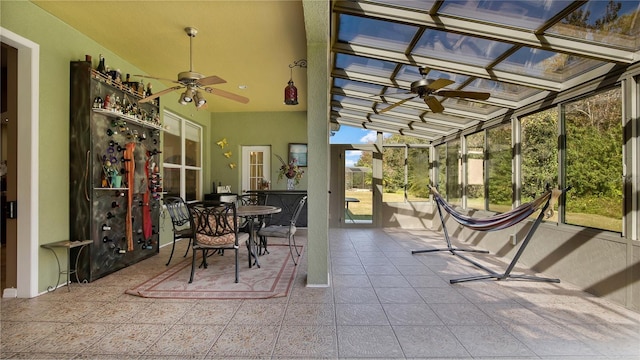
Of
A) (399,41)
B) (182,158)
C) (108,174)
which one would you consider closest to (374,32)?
(399,41)

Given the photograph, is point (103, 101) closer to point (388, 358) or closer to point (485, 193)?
point (388, 358)

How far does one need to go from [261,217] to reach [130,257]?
1753 millimetres

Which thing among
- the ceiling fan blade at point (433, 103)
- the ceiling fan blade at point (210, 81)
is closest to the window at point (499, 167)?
the ceiling fan blade at point (433, 103)

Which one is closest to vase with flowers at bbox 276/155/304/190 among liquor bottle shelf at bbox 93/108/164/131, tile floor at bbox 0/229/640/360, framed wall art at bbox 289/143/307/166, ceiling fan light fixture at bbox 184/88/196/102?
framed wall art at bbox 289/143/307/166

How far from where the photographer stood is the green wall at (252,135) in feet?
23.5

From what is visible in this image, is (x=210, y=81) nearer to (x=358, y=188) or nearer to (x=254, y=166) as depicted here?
(x=254, y=166)

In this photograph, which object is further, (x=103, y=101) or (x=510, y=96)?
(x=510, y=96)

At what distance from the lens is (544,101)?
3760mm

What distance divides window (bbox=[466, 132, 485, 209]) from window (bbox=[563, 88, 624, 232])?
1.94m

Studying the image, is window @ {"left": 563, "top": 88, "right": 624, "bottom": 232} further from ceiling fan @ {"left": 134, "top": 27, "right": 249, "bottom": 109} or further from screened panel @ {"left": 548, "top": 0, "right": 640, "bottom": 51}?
ceiling fan @ {"left": 134, "top": 27, "right": 249, "bottom": 109}

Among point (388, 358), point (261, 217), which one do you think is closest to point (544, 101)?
point (388, 358)

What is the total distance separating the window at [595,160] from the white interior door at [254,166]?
18.3 feet

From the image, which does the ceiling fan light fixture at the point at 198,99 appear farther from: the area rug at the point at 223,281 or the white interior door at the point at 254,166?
the white interior door at the point at 254,166

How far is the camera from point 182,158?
20.0ft
